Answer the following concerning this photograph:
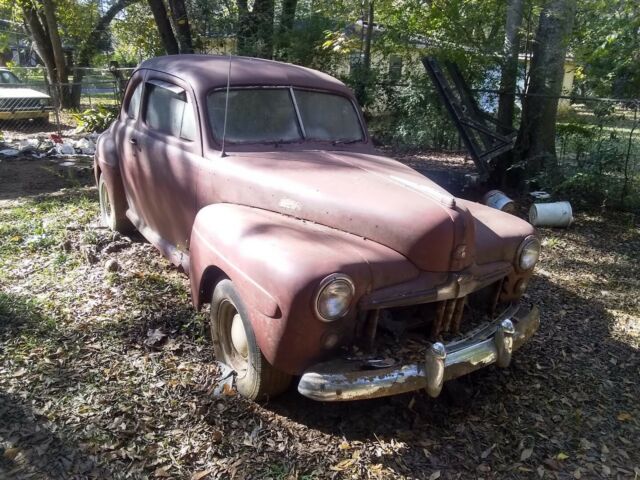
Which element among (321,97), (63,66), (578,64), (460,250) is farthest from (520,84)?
(63,66)

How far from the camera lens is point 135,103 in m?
5.04

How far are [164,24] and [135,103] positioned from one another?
7.41 m

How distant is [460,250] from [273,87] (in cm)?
198

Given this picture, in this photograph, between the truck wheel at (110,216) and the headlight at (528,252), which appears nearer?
the headlight at (528,252)

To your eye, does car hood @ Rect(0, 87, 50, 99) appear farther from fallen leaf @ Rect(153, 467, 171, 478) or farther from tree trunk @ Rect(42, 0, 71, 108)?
fallen leaf @ Rect(153, 467, 171, 478)

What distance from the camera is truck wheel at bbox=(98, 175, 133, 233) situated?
5.53 meters

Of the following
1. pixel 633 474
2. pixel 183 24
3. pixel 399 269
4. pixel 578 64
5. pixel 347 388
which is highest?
pixel 183 24

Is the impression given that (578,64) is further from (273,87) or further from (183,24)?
(183,24)

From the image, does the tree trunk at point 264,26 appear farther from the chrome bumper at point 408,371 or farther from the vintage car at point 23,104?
the chrome bumper at point 408,371

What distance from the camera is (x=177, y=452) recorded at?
2.81 m

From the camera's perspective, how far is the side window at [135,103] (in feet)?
16.2

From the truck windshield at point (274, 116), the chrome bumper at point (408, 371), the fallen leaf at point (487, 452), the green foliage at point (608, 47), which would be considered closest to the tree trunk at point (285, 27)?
the green foliage at point (608, 47)

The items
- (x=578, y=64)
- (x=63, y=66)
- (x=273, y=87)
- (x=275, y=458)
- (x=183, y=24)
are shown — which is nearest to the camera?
(x=275, y=458)

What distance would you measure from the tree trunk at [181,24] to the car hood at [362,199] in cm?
874
